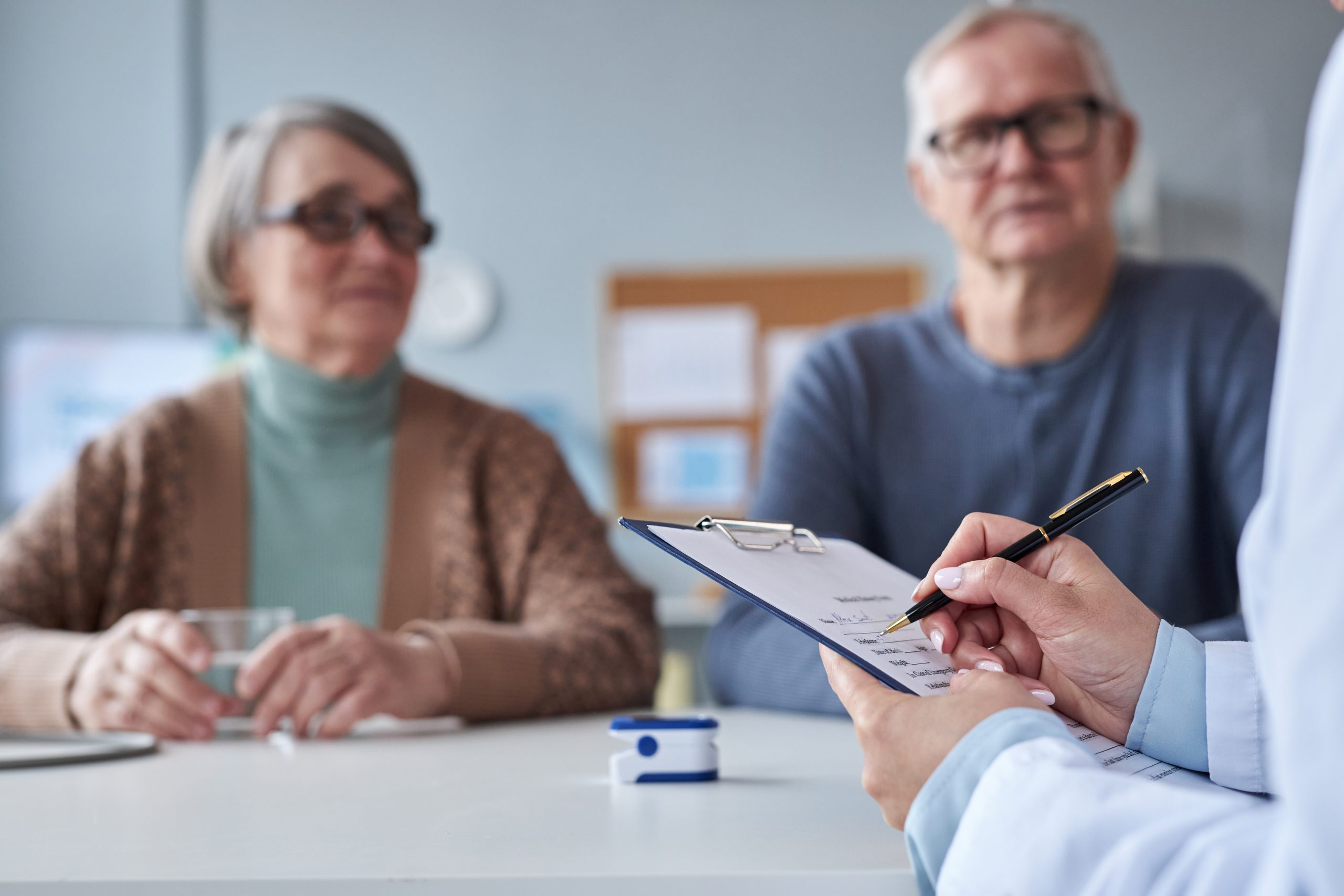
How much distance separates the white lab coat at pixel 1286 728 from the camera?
33cm

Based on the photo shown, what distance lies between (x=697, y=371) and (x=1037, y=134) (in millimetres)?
2444

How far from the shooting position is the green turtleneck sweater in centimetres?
139

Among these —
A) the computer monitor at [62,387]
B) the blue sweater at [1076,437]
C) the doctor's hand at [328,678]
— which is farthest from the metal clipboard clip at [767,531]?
the computer monitor at [62,387]

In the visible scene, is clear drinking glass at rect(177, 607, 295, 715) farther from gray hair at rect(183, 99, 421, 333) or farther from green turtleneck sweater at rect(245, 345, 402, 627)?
gray hair at rect(183, 99, 421, 333)

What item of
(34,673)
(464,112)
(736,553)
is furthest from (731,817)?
(464,112)

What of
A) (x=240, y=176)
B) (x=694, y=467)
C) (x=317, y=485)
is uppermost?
(x=240, y=176)

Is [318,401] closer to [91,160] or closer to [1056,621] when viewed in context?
[1056,621]

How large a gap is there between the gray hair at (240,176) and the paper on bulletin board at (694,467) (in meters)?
2.27

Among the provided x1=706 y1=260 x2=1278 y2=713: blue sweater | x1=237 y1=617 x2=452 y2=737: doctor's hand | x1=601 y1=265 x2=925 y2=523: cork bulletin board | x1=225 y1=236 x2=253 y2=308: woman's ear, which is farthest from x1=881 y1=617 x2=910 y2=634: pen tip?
x1=601 y1=265 x2=925 y2=523: cork bulletin board

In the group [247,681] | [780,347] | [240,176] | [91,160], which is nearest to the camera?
[247,681]

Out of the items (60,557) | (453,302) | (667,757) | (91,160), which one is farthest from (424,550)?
(91,160)

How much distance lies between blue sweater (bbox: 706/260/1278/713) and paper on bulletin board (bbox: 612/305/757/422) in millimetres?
2311

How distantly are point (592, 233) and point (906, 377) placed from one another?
2.49 m

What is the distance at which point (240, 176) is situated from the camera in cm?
150
